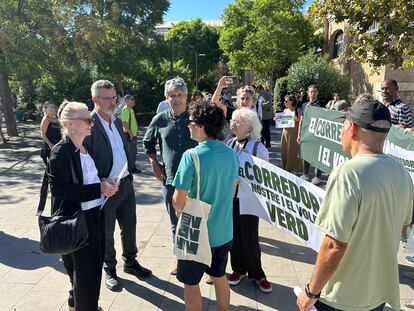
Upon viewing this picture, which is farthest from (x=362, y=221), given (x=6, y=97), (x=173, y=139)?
(x=6, y=97)

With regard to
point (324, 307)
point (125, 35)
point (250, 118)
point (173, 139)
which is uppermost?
point (125, 35)

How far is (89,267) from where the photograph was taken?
9.32ft

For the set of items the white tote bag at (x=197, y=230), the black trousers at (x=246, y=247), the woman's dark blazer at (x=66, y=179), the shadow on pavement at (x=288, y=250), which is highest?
the woman's dark blazer at (x=66, y=179)

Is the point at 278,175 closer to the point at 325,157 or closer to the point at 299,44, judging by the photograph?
the point at 325,157

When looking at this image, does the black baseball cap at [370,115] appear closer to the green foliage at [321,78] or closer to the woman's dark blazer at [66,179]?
the woman's dark blazer at [66,179]

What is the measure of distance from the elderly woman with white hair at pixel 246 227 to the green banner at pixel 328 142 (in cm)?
180

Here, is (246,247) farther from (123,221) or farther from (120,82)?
(120,82)

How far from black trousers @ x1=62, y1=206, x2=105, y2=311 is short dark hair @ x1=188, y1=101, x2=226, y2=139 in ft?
3.44

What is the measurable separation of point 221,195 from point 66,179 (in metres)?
1.11

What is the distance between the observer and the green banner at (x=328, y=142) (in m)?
4.43

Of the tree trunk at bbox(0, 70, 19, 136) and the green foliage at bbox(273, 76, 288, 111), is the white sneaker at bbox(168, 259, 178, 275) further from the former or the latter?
the green foliage at bbox(273, 76, 288, 111)

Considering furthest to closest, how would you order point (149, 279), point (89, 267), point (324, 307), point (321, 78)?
point (321, 78) < point (149, 279) < point (89, 267) < point (324, 307)

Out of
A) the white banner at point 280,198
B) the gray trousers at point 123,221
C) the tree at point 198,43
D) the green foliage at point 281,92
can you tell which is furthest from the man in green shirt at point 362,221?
the tree at point 198,43

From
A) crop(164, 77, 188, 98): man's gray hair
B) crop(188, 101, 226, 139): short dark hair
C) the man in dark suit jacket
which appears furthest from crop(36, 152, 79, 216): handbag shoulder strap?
crop(164, 77, 188, 98): man's gray hair
